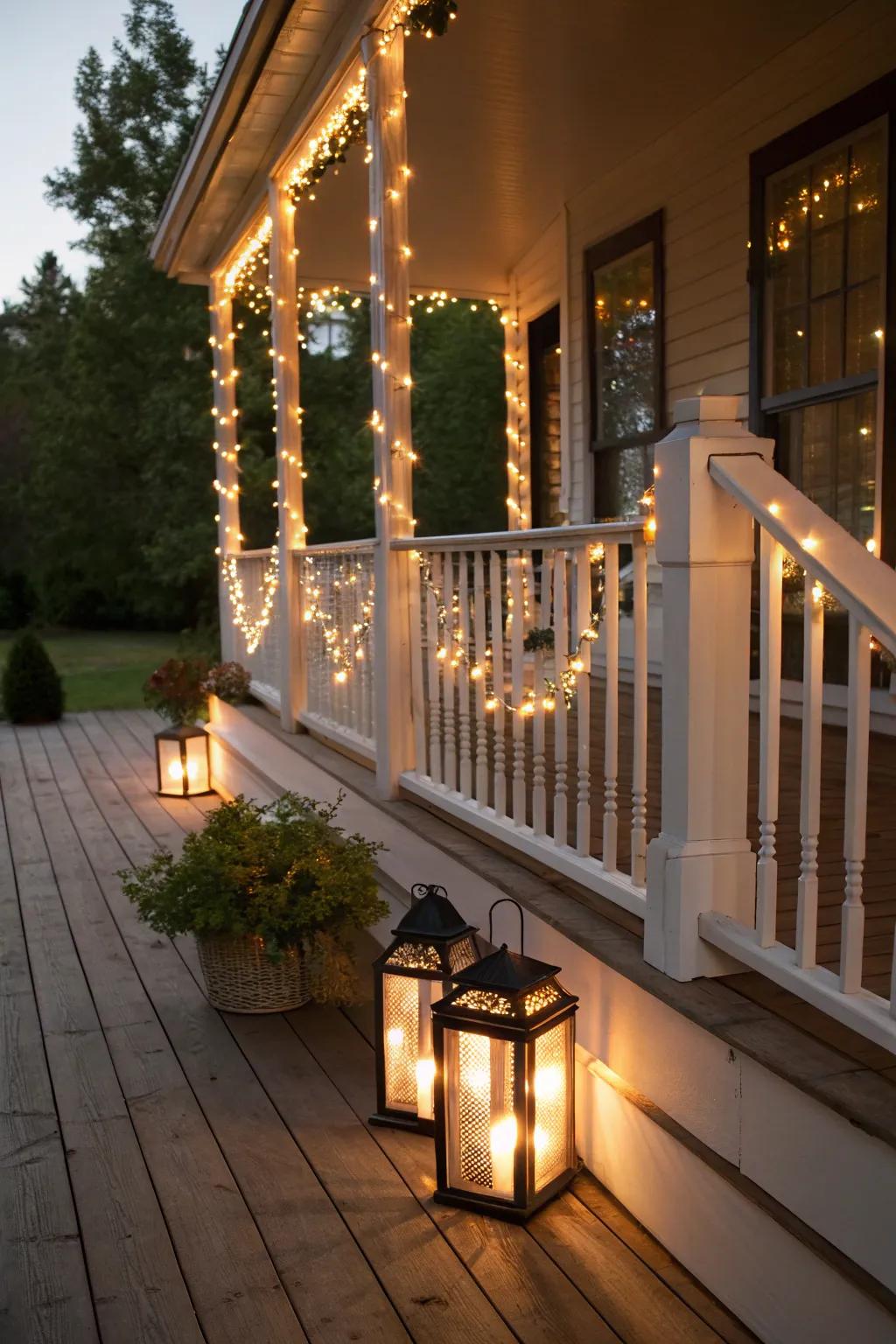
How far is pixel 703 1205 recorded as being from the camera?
2.46 meters

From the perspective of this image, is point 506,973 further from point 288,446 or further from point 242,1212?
point 288,446

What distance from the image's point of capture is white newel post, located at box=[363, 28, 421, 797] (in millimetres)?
4461

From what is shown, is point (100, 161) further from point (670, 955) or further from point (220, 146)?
point (670, 955)

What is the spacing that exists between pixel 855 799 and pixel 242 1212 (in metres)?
1.69

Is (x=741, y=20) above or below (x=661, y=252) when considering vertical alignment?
above

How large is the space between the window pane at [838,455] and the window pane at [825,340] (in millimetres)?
130

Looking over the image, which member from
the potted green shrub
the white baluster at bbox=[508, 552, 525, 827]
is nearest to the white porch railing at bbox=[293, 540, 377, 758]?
the potted green shrub

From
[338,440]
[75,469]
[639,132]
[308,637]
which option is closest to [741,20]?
[639,132]

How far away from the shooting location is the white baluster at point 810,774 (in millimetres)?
2094

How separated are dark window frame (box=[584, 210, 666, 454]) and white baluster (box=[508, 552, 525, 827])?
3385mm

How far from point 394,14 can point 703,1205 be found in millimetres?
3838

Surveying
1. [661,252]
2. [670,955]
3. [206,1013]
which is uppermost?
[661,252]

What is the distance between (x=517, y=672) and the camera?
11.5 feet

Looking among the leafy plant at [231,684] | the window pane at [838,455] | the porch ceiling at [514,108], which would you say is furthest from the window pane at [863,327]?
the leafy plant at [231,684]
